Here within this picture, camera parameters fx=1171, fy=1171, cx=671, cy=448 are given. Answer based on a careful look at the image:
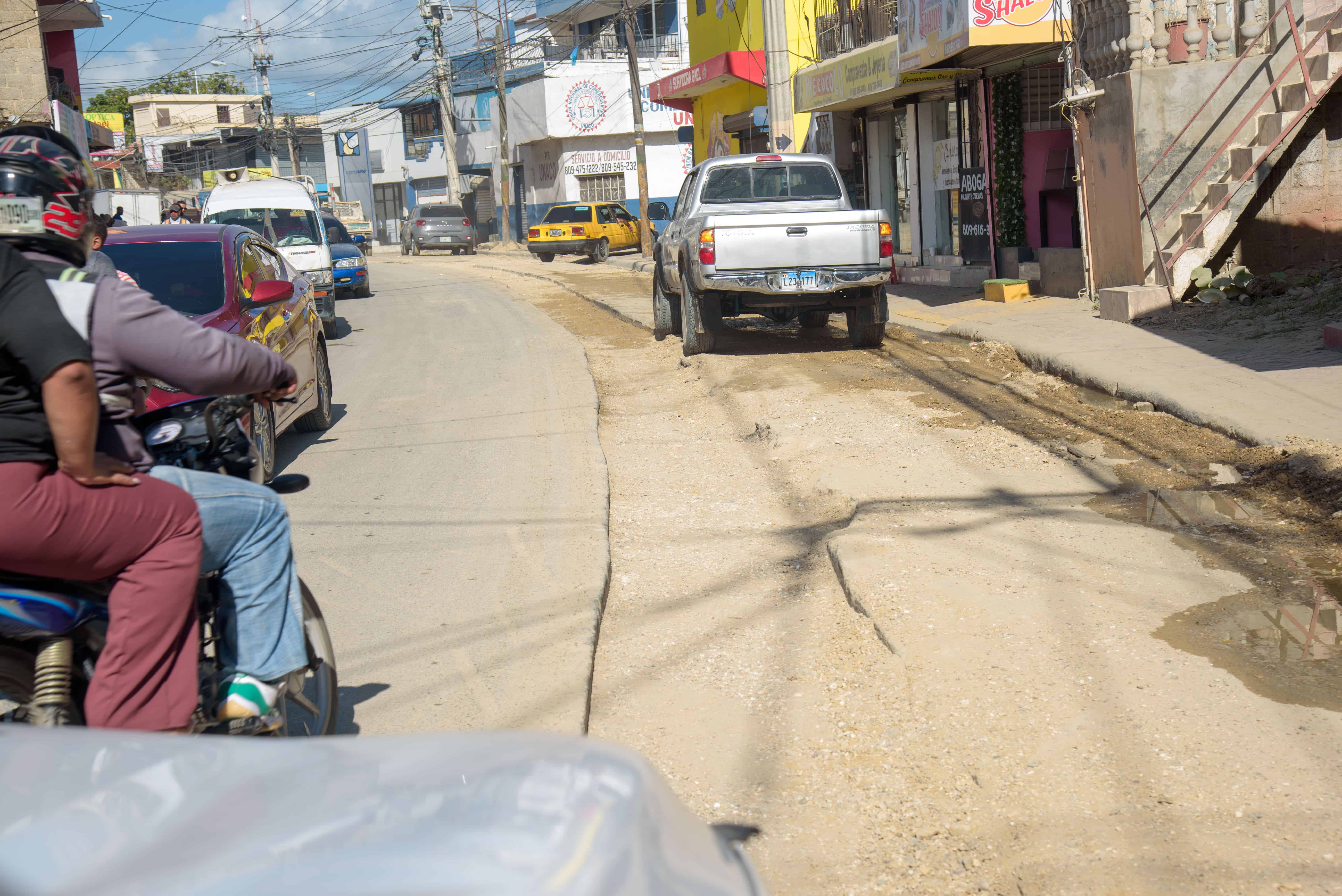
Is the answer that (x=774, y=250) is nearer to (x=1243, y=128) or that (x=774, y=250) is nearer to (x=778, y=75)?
(x=1243, y=128)

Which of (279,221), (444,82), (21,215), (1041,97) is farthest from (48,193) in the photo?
(444,82)

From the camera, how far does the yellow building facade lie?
2417 centimetres

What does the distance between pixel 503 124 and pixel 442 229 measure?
524 cm

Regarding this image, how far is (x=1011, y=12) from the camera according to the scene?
13.4 m

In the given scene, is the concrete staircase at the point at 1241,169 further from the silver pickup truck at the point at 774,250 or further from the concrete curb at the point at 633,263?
the concrete curb at the point at 633,263

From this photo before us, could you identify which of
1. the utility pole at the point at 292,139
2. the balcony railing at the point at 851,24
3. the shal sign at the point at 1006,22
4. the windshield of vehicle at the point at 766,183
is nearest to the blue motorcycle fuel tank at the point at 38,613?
the windshield of vehicle at the point at 766,183

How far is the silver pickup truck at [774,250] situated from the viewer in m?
10.6

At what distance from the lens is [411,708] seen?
156 inches

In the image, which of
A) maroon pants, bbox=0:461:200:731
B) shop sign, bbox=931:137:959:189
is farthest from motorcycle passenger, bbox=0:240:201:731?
shop sign, bbox=931:137:959:189

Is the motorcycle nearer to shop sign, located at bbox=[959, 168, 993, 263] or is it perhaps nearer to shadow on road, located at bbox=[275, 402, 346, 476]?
shadow on road, located at bbox=[275, 402, 346, 476]

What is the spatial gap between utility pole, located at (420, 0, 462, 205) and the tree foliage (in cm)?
3624

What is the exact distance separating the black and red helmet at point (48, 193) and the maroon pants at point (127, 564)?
52cm

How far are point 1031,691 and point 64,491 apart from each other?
2909 millimetres

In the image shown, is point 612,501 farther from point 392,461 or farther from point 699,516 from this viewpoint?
point 392,461
